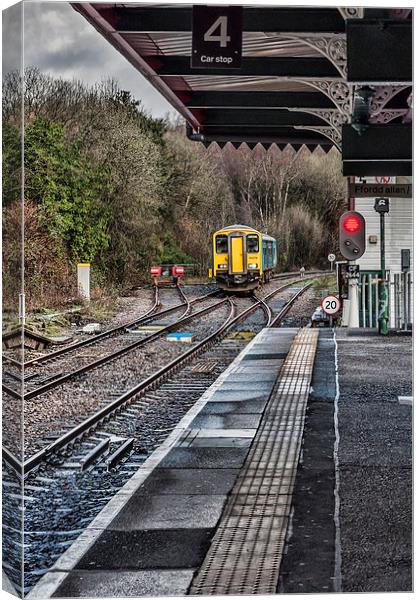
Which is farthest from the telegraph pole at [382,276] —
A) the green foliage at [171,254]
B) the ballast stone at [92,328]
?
the ballast stone at [92,328]

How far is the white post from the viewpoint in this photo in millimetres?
7171

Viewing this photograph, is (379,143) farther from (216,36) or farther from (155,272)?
(155,272)

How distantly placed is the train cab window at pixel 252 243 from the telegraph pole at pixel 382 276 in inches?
30.6

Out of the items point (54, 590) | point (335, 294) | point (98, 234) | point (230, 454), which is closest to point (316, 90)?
point (335, 294)

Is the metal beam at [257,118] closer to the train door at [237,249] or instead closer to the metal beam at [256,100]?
the metal beam at [256,100]

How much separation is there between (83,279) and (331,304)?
5.28 ft

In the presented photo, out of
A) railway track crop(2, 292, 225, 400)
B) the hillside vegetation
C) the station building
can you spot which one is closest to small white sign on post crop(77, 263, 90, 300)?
the hillside vegetation

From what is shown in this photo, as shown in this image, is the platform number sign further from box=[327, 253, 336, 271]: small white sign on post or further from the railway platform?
the railway platform

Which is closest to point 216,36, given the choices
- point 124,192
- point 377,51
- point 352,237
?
point 377,51

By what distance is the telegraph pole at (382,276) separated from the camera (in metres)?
7.07

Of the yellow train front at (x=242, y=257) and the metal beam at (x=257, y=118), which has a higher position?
the metal beam at (x=257, y=118)

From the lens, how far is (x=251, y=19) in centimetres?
652

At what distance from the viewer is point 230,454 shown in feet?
22.1

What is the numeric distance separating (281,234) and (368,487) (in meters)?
1.64
